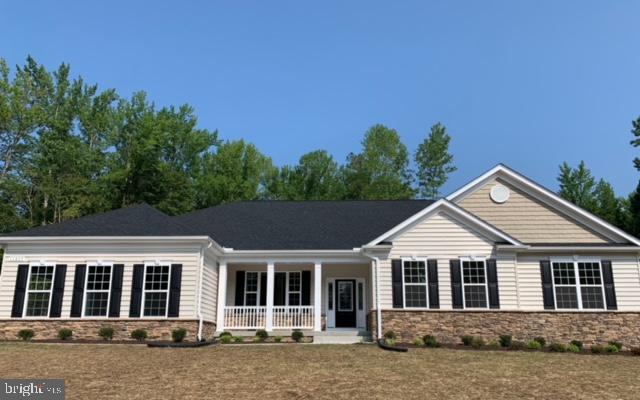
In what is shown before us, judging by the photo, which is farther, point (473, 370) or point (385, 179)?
point (385, 179)

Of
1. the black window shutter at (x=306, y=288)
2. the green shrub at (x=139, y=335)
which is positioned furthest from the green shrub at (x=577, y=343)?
the green shrub at (x=139, y=335)

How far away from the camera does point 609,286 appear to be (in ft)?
59.9

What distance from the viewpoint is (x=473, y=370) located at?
11852mm

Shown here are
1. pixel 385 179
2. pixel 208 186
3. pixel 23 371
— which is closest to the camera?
pixel 23 371

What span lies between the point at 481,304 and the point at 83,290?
1386cm

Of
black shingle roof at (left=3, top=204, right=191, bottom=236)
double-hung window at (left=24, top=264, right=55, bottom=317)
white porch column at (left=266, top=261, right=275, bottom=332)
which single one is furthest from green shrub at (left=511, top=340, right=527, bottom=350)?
double-hung window at (left=24, top=264, right=55, bottom=317)

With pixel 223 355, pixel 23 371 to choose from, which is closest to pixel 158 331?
pixel 223 355

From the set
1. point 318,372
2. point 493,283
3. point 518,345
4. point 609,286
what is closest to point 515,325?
point 518,345

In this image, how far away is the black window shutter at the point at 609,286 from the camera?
59.2ft

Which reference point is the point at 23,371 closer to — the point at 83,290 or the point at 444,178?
the point at 83,290

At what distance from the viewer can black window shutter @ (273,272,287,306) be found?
69.9 feet

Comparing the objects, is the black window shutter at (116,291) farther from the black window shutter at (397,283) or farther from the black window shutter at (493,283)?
the black window shutter at (493,283)

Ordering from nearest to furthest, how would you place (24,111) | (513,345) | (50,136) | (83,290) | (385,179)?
(513,345), (83,290), (24,111), (50,136), (385,179)

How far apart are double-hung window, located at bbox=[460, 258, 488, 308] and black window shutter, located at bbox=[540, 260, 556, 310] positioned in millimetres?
2161
